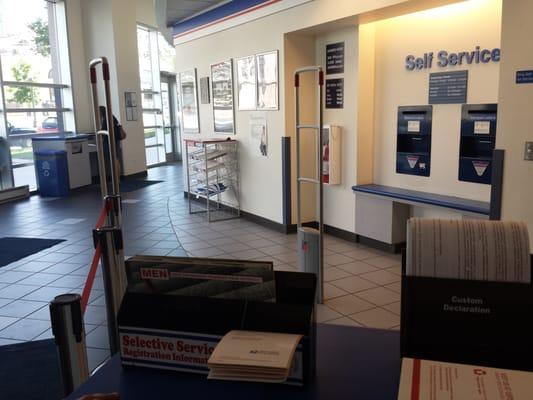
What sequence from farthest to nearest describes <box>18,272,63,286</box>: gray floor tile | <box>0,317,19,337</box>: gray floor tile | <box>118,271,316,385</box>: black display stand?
<box>18,272,63,286</box>: gray floor tile
<box>0,317,19,337</box>: gray floor tile
<box>118,271,316,385</box>: black display stand

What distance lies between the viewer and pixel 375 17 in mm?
4676

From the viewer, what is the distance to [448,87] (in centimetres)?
447

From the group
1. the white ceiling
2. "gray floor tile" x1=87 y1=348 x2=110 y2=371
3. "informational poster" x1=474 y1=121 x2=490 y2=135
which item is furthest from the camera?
the white ceiling

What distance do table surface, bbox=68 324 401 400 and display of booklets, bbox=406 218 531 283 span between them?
0.89ft

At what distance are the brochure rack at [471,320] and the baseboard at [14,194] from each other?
865 cm

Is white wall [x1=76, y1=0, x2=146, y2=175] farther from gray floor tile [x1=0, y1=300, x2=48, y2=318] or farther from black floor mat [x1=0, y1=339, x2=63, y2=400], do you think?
black floor mat [x1=0, y1=339, x2=63, y2=400]

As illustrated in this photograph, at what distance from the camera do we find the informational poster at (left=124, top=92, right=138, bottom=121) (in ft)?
34.9

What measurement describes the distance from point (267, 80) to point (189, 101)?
2450 millimetres

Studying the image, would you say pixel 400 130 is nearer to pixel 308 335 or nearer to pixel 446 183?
pixel 446 183

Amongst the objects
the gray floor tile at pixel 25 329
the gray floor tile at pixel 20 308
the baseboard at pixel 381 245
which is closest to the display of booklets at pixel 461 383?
the gray floor tile at pixel 25 329

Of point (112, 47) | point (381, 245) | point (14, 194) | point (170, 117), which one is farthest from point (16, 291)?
point (170, 117)

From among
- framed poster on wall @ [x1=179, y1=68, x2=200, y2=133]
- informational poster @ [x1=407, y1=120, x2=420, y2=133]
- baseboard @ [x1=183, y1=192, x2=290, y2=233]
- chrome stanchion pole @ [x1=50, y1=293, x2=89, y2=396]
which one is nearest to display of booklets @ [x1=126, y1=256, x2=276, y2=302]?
chrome stanchion pole @ [x1=50, y1=293, x2=89, y2=396]

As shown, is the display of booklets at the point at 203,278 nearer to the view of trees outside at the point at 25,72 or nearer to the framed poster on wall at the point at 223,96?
the framed poster on wall at the point at 223,96

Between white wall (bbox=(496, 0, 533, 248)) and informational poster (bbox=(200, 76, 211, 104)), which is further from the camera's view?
informational poster (bbox=(200, 76, 211, 104))
